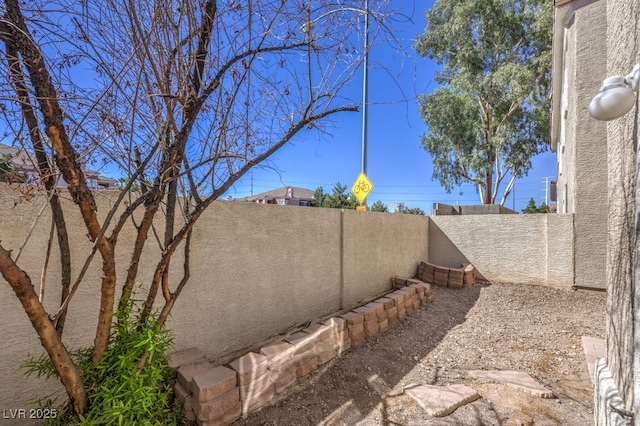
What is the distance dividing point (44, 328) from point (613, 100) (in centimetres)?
307

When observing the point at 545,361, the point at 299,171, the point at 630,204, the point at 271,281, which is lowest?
the point at 545,361

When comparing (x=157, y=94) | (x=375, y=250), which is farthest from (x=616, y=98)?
(x=375, y=250)

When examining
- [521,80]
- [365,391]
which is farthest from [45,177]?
[521,80]

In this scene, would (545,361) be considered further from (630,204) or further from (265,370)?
(265,370)

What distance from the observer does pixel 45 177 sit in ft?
5.73

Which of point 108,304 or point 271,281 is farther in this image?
point 271,281

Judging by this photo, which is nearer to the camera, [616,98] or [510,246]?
[616,98]

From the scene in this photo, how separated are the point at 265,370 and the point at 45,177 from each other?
2126 millimetres

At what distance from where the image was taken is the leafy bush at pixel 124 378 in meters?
1.80

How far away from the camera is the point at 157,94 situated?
1.83m

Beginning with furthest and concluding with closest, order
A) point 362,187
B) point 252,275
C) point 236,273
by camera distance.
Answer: point 362,187, point 252,275, point 236,273

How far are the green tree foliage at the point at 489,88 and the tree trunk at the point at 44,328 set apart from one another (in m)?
15.4

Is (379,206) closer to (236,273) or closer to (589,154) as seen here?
(589,154)

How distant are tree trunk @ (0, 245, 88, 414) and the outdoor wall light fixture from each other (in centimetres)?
295
